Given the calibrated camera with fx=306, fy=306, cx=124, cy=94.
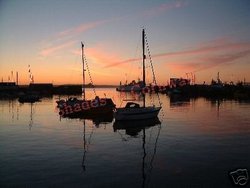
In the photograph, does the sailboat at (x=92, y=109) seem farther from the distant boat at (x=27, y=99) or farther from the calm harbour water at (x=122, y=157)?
the distant boat at (x=27, y=99)

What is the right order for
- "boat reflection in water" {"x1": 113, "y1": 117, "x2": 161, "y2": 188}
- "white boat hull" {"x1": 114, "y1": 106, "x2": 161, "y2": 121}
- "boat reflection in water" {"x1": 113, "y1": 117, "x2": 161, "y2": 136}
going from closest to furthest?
"boat reflection in water" {"x1": 113, "y1": 117, "x2": 161, "y2": 188} → "boat reflection in water" {"x1": 113, "y1": 117, "x2": 161, "y2": 136} → "white boat hull" {"x1": 114, "y1": 106, "x2": 161, "y2": 121}

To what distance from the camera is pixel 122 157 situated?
23.6 m

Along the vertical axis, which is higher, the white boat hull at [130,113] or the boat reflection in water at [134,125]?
the white boat hull at [130,113]

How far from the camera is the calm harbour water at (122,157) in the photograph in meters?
18.1

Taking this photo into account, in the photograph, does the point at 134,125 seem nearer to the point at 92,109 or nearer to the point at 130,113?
the point at 130,113

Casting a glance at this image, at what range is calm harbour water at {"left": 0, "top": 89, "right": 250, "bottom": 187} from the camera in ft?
59.3

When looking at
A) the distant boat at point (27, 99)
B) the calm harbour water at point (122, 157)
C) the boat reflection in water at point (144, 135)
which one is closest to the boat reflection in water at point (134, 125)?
the boat reflection in water at point (144, 135)

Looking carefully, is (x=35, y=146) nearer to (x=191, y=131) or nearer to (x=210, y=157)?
(x=210, y=157)

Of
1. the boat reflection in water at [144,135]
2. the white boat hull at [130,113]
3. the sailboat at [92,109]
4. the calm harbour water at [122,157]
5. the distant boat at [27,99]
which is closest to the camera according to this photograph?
the calm harbour water at [122,157]

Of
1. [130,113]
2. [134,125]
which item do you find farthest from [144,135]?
[130,113]

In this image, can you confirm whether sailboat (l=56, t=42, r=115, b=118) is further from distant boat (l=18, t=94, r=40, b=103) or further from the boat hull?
distant boat (l=18, t=94, r=40, b=103)

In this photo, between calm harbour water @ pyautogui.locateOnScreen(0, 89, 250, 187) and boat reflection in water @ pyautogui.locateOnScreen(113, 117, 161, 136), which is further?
boat reflection in water @ pyautogui.locateOnScreen(113, 117, 161, 136)

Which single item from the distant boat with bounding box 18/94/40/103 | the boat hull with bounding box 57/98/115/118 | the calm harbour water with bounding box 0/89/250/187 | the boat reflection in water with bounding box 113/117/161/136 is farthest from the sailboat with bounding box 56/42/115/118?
the distant boat with bounding box 18/94/40/103

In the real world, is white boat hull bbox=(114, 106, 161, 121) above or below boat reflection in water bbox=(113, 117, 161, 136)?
above
